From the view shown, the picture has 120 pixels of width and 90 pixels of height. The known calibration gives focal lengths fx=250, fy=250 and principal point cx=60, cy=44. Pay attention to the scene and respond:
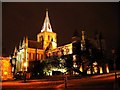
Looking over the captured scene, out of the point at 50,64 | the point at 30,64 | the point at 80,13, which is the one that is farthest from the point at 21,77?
the point at 80,13

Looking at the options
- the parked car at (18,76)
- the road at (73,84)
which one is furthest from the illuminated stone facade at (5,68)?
the road at (73,84)

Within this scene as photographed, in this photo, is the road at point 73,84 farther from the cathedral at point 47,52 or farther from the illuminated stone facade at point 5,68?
the cathedral at point 47,52

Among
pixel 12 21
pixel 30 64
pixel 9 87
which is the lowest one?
pixel 9 87

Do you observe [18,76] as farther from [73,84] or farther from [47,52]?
[73,84]

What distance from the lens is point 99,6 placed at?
6152 mm

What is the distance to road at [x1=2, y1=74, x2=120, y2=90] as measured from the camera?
560cm

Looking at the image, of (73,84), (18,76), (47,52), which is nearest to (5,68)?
(18,76)

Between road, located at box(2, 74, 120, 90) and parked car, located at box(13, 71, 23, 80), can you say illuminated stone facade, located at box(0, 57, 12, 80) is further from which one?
road, located at box(2, 74, 120, 90)

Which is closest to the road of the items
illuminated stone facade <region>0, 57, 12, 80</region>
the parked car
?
illuminated stone facade <region>0, 57, 12, 80</region>

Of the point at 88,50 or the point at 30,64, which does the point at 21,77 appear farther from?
the point at 88,50

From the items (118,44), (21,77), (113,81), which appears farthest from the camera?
(21,77)

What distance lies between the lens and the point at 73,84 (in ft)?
18.7

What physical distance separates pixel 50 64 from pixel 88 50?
1202 millimetres

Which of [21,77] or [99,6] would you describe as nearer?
[99,6]
